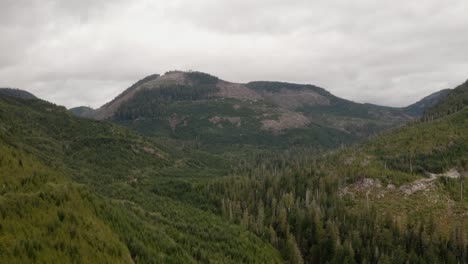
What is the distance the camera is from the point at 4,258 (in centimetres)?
4334

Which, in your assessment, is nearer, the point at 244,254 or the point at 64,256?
the point at 64,256

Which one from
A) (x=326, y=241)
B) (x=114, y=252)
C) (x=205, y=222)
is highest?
(x=114, y=252)

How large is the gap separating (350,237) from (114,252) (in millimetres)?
131737

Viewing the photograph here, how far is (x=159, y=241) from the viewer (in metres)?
93.8

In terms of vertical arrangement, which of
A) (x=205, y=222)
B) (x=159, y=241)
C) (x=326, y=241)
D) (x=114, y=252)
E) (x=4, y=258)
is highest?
(x=4, y=258)

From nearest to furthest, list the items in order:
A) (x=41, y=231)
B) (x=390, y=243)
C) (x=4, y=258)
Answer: (x=4, y=258), (x=41, y=231), (x=390, y=243)

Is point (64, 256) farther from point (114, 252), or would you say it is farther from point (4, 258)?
point (114, 252)

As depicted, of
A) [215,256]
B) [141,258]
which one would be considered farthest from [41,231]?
[215,256]

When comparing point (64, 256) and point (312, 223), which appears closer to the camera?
point (64, 256)

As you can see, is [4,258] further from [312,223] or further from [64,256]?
[312,223]

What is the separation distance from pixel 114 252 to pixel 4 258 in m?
18.1

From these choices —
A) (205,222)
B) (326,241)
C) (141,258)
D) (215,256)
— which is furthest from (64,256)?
(326,241)

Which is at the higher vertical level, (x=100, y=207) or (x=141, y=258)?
(x=100, y=207)

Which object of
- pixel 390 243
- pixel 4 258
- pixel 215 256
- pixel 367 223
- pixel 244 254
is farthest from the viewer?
pixel 367 223
